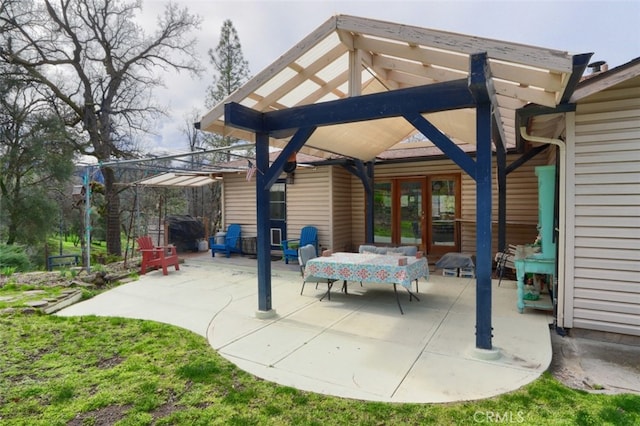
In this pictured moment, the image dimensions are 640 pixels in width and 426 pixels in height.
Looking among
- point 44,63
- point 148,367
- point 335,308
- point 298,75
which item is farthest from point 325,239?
point 44,63

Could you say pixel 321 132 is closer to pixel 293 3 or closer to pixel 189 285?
pixel 293 3

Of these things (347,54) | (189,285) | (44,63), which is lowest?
(189,285)

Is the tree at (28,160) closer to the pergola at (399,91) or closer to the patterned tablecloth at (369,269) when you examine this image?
the pergola at (399,91)

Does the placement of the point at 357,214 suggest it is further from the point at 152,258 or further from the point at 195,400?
the point at 195,400

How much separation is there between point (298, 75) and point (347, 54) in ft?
2.04

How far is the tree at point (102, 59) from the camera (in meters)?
11.7

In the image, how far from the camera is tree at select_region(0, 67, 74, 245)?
11062 millimetres

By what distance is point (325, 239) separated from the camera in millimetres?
8633

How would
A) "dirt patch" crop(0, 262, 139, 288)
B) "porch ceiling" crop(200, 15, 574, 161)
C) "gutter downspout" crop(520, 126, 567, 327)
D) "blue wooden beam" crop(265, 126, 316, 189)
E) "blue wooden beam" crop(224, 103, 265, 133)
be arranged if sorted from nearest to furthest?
"porch ceiling" crop(200, 15, 574, 161) → "gutter downspout" crop(520, 126, 567, 327) → "blue wooden beam" crop(224, 103, 265, 133) → "blue wooden beam" crop(265, 126, 316, 189) → "dirt patch" crop(0, 262, 139, 288)

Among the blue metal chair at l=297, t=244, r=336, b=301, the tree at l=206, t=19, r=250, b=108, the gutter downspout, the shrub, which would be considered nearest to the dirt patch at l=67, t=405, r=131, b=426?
the blue metal chair at l=297, t=244, r=336, b=301

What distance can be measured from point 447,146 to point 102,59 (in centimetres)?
1489

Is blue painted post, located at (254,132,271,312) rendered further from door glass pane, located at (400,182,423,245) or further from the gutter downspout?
door glass pane, located at (400,182,423,245)

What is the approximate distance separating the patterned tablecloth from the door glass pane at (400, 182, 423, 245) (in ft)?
11.7

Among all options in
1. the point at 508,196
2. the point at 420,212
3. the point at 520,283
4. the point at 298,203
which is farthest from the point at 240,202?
the point at 520,283
